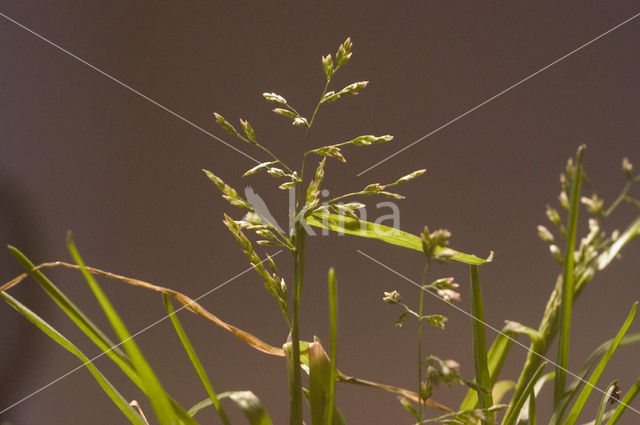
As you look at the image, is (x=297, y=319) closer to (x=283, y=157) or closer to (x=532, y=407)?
(x=532, y=407)

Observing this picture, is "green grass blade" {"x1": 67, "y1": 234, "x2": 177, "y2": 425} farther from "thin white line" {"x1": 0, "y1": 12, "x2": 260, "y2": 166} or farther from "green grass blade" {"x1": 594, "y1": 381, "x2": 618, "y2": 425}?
"thin white line" {"x1": 0, "y1": 12, "x2": 260, "y2": 166}

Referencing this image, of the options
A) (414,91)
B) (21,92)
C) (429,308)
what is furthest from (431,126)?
(21,92)

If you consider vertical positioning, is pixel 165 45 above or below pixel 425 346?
above

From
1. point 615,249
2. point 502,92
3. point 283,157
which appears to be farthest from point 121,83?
point 615,249

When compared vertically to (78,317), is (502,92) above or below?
above

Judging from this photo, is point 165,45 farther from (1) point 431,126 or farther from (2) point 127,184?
(1) point 431,126

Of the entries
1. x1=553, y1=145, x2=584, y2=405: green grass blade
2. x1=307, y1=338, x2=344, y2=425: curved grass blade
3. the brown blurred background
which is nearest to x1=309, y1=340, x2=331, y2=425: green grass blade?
x1=307, y1=338, x2=344, y2=425: curved grass blade

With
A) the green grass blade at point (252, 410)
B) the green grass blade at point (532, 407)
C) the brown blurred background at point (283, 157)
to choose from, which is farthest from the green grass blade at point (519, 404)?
the brown blurred background at point (283, 157)

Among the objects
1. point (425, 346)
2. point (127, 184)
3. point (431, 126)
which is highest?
point (431, 126)

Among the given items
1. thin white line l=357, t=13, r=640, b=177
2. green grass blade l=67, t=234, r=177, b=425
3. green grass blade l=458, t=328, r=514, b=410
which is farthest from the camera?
thin white line l=357, t=13, r=640, b=177
